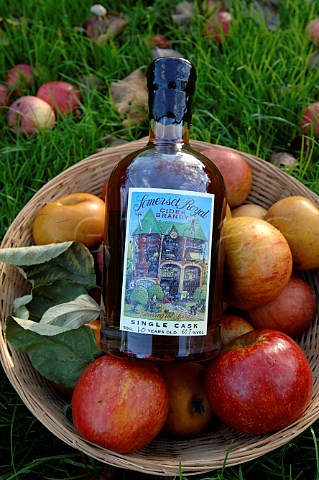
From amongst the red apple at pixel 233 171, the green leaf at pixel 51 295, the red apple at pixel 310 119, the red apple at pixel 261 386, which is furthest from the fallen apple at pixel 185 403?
the red apple at pixel 310 119

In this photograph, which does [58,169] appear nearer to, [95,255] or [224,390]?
[95,255]

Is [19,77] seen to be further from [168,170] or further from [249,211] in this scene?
[168,170]

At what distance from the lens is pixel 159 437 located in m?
1.74

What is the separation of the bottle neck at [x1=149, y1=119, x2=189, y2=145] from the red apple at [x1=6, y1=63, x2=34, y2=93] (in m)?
1.34

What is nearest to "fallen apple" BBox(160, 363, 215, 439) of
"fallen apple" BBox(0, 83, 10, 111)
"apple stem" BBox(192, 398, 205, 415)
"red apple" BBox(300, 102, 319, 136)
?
"apple stem" BBox(192, 398, 205, 415)

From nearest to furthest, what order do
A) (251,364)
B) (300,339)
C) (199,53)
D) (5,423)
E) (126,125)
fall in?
(251,364), (5,423), (300,339), (126,125), (199,53)

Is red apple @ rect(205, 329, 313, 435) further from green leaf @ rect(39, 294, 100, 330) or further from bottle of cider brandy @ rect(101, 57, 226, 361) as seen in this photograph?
green leaf @ rect(39, 294, 100, 330)

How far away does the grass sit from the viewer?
189 cm

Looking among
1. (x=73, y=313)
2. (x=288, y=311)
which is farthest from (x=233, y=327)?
(x=73, y=313)

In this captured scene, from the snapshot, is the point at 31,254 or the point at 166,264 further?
the point at 31,254

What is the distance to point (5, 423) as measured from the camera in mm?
1821

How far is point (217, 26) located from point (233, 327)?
5.48 feet

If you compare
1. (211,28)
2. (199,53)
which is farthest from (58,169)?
(211,28)

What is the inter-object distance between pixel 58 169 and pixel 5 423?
1.05m
